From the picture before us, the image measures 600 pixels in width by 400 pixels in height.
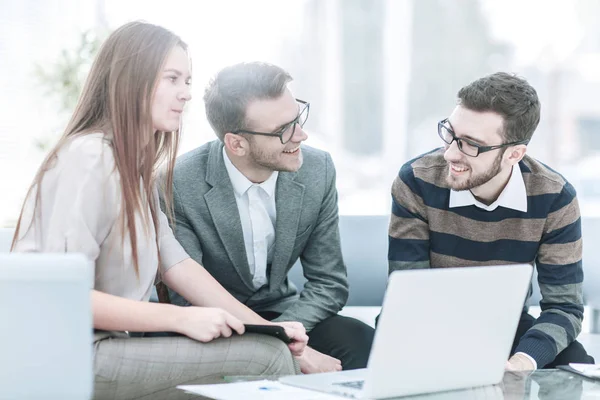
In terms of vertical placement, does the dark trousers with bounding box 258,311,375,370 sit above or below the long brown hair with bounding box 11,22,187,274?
below

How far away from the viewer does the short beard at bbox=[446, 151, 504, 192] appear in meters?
2.31

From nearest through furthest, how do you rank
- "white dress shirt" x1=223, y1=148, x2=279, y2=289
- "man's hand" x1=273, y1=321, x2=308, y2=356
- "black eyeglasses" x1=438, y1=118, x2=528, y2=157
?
"man's hand" x1=273, y1=321, x2=308, y2=356
"black eyeglasses" x1=438, y1=118, x2=528, y2=157
"white dress shirt" x1=223, y1=148, x2=279, y2=289

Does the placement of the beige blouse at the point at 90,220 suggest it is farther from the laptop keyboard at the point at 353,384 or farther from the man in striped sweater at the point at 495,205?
the man in striped sweater at the point at 495,205

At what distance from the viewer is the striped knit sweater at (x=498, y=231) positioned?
2309 mm

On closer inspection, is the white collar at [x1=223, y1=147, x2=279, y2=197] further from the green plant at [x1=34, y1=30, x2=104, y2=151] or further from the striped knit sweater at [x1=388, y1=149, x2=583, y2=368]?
the green plant at [x1=34, y1=30, x2=104, y2=151]

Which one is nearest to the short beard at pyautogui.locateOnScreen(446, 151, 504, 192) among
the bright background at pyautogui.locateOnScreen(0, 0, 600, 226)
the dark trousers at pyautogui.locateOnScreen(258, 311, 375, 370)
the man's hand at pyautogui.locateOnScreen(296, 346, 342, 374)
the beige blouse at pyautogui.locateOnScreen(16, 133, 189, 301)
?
the dark trousers at pyautogui.locateOnScreen(258, 311, 375, 370)

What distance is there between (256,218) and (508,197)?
2.44ft

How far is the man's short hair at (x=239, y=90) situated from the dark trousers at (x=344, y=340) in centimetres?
65

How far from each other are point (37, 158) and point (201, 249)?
8.12 feet

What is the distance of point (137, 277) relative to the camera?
71.8 inches

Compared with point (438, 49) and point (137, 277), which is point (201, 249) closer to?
point (137, 277)

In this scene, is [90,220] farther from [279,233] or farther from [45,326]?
[279,233]

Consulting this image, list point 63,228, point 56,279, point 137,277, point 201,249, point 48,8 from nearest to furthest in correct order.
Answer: point 56,279 → point 63,228 → point 137,277 → point 201,249 → point 48,8

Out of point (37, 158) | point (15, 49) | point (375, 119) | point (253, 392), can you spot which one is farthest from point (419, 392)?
point (375, 119)
